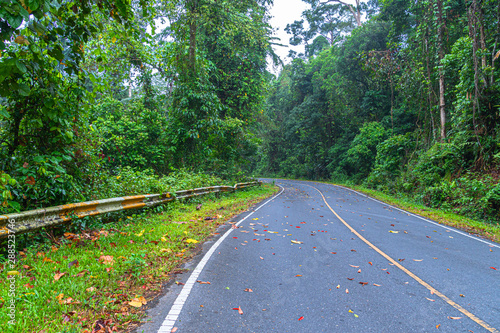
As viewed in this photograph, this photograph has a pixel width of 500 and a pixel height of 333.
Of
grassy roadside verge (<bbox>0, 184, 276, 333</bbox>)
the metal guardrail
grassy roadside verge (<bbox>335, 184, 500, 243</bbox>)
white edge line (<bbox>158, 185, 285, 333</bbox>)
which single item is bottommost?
grassy roadside verge (<bbox>335, 184, 500, 243</bbox>)

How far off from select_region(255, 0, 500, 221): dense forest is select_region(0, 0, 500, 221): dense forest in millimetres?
105

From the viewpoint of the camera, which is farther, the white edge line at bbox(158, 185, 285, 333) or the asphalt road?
the asphalt road

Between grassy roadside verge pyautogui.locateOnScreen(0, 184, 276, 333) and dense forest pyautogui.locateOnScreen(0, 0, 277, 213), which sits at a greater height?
dense forest pyautogui.locateOnScreen(0, 0, 277, 213)

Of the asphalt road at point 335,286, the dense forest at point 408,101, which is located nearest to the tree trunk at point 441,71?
the dense forest at point 408,101

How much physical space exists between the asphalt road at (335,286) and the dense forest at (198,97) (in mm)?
3261

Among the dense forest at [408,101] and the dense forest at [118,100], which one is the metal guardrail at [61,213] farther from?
the dense forest at [408,101]

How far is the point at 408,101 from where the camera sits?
21.5 metres

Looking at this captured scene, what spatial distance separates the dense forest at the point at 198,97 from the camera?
5004mm

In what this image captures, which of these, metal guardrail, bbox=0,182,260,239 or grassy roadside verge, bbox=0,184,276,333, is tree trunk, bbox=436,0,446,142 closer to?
grassy roadside verge, bbox=0,184,276,333

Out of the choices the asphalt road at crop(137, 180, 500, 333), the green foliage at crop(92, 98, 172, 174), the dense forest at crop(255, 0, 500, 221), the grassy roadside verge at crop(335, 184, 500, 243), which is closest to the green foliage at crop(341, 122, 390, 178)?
the dense forest at crop(255, 0, 500, 221)

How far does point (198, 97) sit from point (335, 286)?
13.0m

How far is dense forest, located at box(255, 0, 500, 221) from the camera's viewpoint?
523 inches

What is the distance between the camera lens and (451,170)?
48.3ft

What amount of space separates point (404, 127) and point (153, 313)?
2840cm
